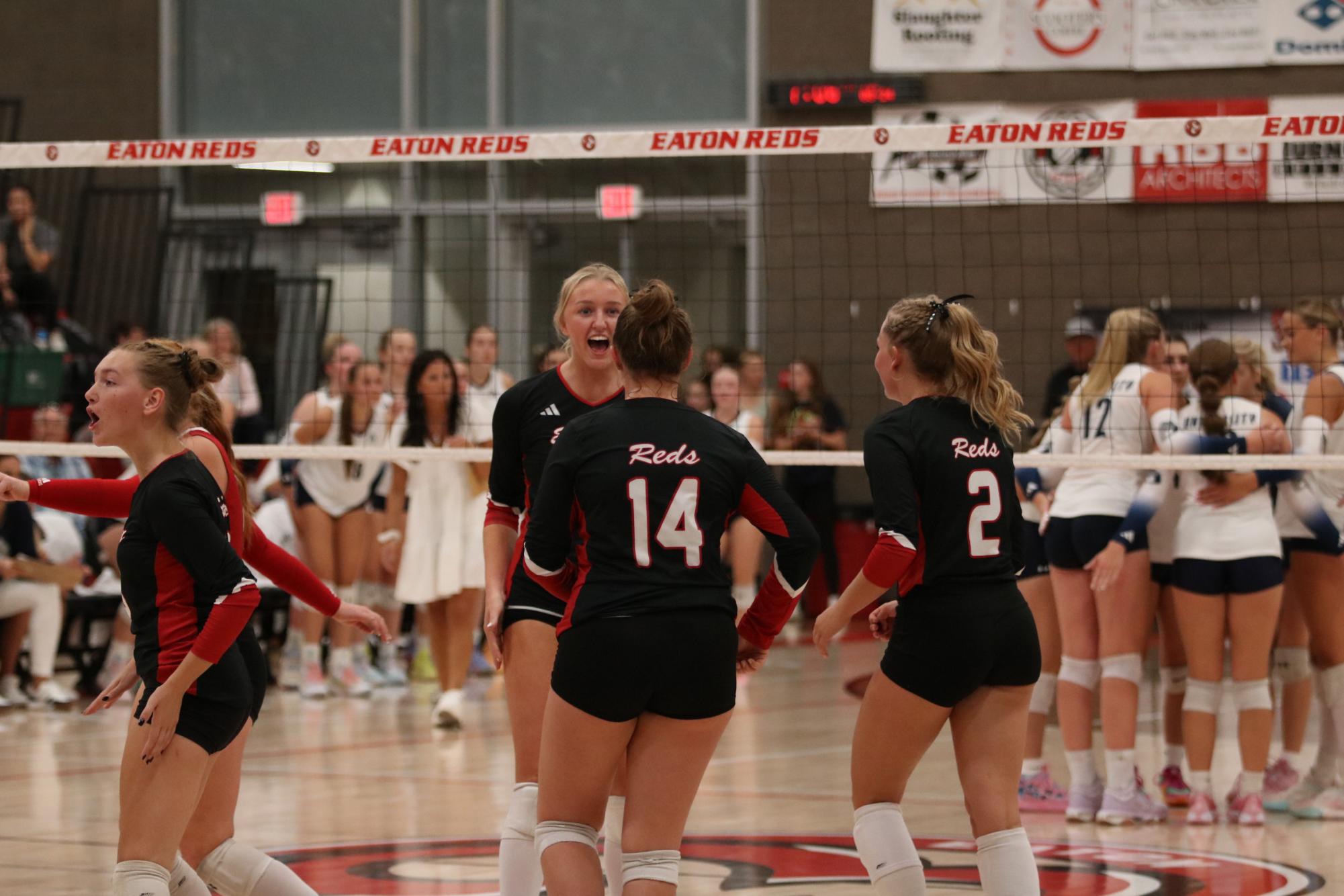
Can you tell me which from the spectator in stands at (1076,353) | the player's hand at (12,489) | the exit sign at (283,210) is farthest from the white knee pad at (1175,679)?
the exit sign at (283,210)

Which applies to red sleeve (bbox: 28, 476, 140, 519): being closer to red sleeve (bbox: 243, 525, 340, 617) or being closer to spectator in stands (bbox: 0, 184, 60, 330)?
red sleeve (bbox: 243, 525, 340, 617)

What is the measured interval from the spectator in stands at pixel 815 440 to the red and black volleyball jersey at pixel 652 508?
27.9 ft

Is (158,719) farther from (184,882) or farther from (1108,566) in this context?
(1108,566)

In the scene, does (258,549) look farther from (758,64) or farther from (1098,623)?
(758,64)

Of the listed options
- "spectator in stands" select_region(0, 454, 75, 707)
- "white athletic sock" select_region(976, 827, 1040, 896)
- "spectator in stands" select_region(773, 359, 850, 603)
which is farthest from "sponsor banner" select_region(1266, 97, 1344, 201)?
"white athletic sock" select_region(976, 827, 1040, 896)

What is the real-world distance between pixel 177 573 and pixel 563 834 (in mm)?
993

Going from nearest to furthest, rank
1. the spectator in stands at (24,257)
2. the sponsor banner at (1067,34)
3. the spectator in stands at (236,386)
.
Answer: the spectator in stands at (236,386) < the spectator in stands at (24,257) < the sponsor banner at (1067,34)

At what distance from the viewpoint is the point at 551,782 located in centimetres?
358

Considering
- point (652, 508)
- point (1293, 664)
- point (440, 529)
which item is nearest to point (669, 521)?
point (652, 508)

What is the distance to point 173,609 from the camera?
3.71 metres

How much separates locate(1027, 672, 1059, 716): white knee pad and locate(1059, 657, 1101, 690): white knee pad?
151 mm

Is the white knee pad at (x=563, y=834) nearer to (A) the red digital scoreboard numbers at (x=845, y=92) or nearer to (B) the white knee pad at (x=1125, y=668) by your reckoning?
(B) the white knee pad at (x=1125, y=668)

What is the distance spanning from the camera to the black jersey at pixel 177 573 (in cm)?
365

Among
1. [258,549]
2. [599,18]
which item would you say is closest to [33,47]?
[599,18]
